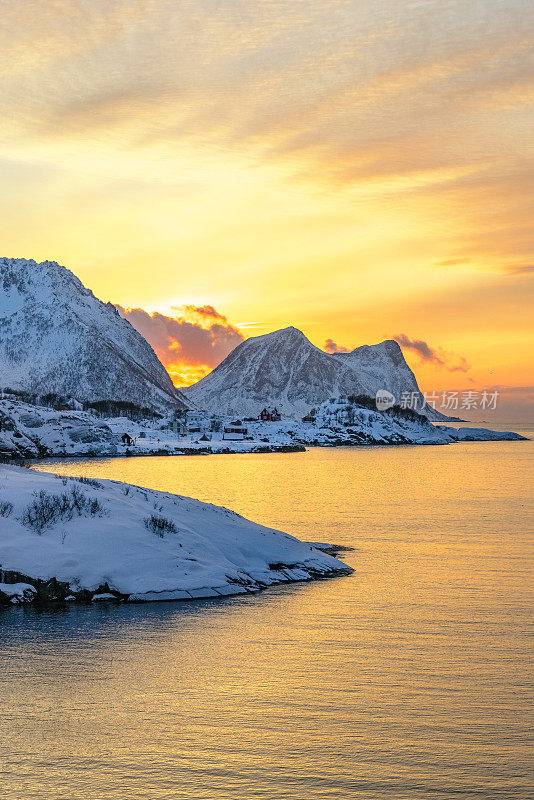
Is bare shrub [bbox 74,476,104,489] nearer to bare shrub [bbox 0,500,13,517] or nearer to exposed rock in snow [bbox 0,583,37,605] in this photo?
bare shrub [bbox 0,500,13,517]

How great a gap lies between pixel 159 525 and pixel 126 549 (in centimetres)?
235

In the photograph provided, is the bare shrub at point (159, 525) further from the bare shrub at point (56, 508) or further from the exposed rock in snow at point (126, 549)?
the bare shrub at point (56, 508)

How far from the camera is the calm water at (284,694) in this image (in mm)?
11742

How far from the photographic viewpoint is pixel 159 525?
1099 inches

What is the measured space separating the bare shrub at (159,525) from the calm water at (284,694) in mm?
4102

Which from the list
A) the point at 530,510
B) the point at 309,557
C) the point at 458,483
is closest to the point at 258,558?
the point at 309,557

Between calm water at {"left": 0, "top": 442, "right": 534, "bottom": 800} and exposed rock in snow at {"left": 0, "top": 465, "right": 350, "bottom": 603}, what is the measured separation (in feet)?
4.20

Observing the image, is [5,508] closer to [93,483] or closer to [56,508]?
[56,508]

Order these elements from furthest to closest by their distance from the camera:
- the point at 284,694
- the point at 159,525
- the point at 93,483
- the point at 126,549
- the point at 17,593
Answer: the point at 93,483 → the point at 159,525 → the point at 126,549 → the point at 17,593 → the point at 284,694

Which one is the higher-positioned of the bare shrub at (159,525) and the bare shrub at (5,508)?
the bare shrub at (5,508)

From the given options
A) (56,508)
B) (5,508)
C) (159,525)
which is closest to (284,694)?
(159,525)

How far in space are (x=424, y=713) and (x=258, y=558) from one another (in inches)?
608

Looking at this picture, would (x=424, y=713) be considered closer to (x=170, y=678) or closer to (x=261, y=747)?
(x=261, y=747)

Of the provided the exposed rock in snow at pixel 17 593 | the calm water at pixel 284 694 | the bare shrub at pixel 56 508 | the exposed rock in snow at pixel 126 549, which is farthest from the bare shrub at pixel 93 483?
the calm water at pixel 284 694
